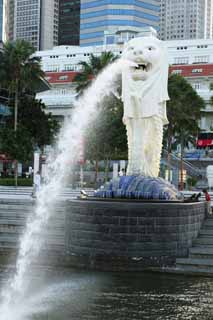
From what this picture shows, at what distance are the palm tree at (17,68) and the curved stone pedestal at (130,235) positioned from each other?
3155 cm

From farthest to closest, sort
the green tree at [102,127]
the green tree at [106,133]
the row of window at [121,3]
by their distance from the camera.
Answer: the row of window at [121,3]
the green tree at [102,127]
the green tree at [106,133]

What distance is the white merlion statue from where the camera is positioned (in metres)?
19.2

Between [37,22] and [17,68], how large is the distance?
479 feet

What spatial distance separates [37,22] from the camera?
188m

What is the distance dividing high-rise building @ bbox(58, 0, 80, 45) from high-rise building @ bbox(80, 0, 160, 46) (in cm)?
3369

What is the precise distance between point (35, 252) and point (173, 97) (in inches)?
1223

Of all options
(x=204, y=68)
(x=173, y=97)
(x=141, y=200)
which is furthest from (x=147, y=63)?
(x=204, y=68)

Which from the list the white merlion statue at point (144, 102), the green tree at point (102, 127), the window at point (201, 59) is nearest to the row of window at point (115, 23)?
the window at point (201, 59)

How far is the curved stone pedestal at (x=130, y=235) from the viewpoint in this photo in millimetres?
16547

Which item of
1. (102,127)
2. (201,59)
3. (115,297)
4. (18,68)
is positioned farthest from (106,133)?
(201,59)

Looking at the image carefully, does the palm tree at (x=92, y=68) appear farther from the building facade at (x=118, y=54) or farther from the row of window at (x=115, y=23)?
the row of window at (x=115, y=23)

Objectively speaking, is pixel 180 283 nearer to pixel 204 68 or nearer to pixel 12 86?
pixel 12 86

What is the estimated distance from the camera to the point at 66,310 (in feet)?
38.0

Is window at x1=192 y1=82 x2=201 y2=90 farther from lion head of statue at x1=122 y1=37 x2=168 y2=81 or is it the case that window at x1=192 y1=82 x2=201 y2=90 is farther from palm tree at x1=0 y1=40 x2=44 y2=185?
lion head of statue at x1=122 y1=37 x2=168 y2=81
